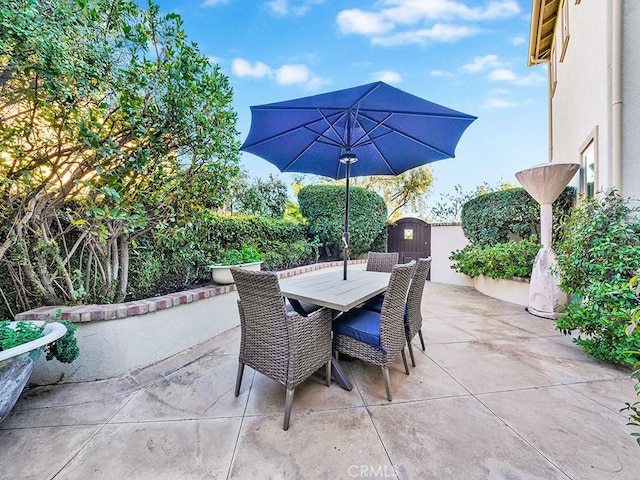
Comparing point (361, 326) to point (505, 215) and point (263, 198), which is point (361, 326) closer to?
point (505, 215)

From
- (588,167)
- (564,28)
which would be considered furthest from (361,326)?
(564,28)

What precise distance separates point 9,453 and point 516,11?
30.6 ft

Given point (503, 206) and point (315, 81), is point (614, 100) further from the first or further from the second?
point (315, 81)

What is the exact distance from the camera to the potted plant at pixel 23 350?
1515mm

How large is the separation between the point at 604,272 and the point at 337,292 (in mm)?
2524

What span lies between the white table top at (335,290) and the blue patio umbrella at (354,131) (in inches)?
10.8

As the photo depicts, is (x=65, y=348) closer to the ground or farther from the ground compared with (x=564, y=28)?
closer to the ground

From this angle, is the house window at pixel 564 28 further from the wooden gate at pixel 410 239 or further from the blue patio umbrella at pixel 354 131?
the wooden gate at pixel 410 239

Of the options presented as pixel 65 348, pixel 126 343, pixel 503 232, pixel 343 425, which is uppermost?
pixel 503 232

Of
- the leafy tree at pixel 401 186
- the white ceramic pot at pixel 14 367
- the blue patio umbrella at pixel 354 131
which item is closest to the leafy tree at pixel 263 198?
the blue patio umbrella at pixel 354 131

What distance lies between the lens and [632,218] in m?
2.59

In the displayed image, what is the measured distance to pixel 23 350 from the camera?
1.48 metres

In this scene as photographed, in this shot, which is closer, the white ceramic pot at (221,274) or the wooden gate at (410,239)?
the white ceramic pot at (221,274)

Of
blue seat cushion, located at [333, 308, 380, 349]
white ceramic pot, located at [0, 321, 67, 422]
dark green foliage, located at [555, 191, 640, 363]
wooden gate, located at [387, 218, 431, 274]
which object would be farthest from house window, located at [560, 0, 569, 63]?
white ceramic pot, located at [0, 321, 67, 422]
